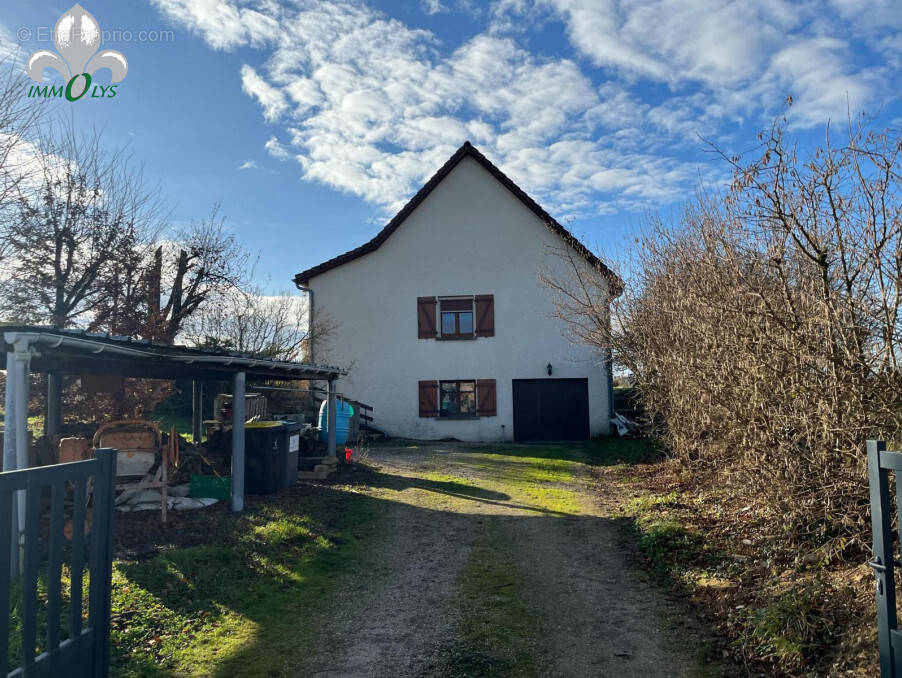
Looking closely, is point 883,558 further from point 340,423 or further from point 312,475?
point 340,423

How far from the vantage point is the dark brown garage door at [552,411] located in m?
19.5

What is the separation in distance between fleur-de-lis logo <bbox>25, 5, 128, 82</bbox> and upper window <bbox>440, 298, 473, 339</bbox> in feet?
36.0

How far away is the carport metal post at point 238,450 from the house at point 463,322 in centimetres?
1077

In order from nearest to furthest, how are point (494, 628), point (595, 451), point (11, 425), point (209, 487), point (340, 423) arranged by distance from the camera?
point (494, 628)
point (11, 425)
point (209, 487)
point (340, 423)
point (595, 451)

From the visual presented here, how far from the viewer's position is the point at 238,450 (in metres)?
8.91

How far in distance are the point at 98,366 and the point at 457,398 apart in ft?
40.5

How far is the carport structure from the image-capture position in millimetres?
6203

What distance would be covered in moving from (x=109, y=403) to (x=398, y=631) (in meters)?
14.0

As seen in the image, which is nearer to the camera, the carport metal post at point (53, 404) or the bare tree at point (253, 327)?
the carport metal post at point (53, 404)

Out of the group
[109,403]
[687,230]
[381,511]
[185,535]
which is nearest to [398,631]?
[185,535]

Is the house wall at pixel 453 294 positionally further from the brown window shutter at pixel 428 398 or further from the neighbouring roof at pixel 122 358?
the neighbouring roof at pixel 122 358

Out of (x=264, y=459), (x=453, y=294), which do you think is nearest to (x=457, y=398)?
(x=453, y=294)

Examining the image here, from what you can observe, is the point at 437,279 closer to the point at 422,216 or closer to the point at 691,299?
the point at 422,216

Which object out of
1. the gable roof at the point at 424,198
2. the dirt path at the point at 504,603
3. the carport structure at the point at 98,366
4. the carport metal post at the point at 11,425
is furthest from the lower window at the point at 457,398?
the carport metal post at the point at 11,425
